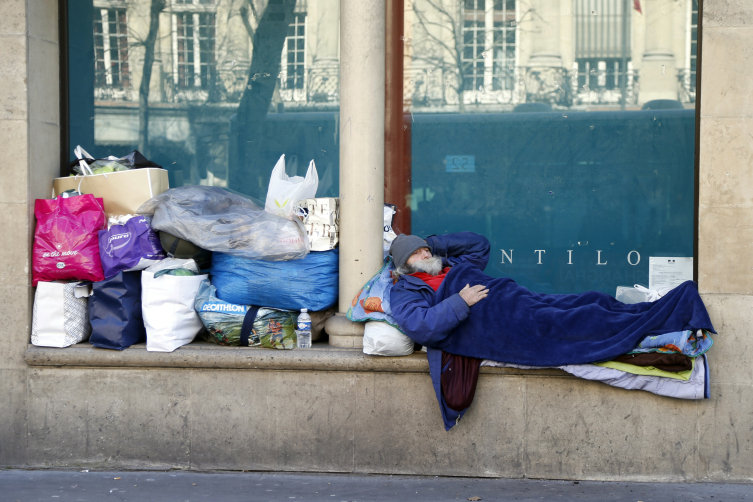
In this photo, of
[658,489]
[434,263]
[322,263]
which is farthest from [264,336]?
[658,489]

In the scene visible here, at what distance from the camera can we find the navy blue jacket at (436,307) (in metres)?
4.07

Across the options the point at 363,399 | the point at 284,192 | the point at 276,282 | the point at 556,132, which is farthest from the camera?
the point at 556,132

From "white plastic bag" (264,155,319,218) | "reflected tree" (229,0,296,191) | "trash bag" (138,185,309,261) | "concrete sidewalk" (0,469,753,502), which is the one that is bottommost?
"concrete sidewalk" (0,469,753,502)

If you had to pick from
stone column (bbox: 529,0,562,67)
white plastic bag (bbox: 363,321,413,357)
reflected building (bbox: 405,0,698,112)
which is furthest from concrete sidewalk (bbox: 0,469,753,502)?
stone column (bbox: 529,0,562,67)

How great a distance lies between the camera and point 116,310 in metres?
4.57

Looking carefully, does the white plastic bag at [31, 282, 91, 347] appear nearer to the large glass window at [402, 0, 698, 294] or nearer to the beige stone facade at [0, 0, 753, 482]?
the beige stone facade at [0, 0, 753, 482]

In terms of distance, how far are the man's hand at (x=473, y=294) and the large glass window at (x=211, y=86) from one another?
1.64 m

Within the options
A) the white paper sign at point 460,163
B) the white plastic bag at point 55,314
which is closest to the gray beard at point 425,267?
the white paper sign at point 460,163

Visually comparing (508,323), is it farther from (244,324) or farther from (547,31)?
(547,31)

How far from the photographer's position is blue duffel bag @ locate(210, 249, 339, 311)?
4.56 m

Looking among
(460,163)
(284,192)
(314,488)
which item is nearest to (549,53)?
(460,163)

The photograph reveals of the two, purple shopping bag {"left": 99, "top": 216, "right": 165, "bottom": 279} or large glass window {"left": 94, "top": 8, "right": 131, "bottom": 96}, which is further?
large glass window {"left": 94, "top": 8, "right": 131, "bottom": 96}

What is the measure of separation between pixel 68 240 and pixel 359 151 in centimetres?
205

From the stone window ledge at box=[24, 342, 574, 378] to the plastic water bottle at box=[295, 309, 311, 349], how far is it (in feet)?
0.25
